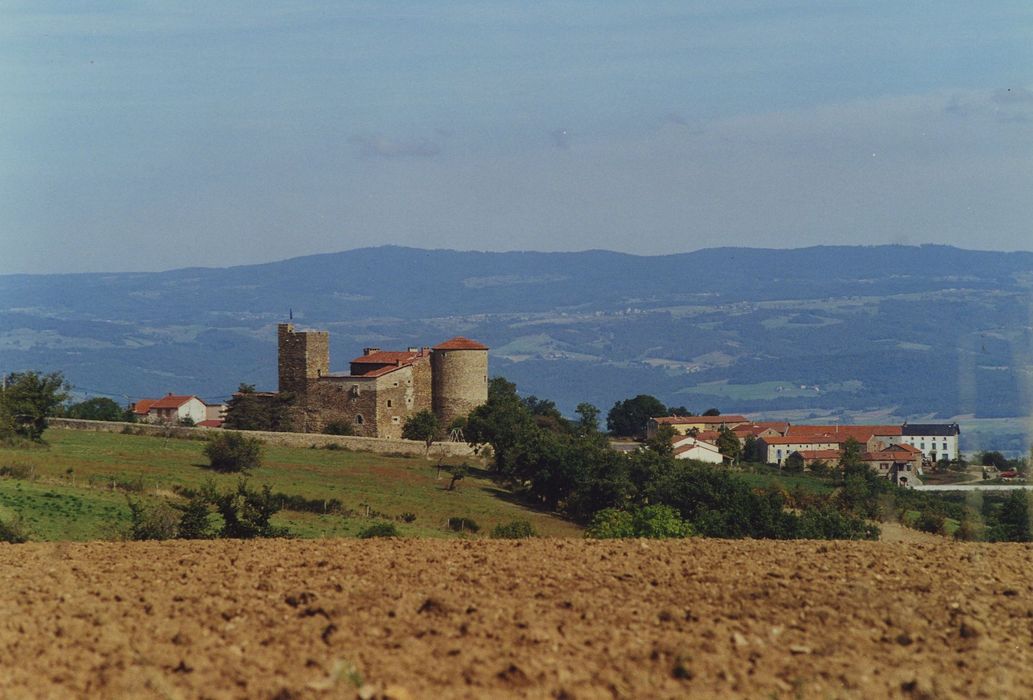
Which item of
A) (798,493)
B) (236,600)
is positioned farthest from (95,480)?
(798,493)

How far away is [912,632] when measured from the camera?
382 inches

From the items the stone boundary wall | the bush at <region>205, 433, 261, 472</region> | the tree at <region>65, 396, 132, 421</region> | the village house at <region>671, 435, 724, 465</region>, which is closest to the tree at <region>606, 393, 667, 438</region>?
the village house at <region>671, 435, 724, 465</region>

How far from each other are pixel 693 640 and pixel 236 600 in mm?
3675

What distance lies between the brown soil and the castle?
4933 cm

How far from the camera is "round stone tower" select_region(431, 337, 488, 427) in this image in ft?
211

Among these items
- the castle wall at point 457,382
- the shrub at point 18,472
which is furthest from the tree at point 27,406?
the castle wall at point 457,382

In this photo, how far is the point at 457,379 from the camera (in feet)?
212

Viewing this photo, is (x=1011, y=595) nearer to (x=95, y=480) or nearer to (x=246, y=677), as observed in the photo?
(x=246, y=677)

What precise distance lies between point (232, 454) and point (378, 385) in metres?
17.8

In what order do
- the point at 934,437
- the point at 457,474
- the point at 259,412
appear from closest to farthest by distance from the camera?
the point at 457,474 < the point at 259,412 < the point at 934,437

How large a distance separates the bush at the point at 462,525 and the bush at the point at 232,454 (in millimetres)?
11319

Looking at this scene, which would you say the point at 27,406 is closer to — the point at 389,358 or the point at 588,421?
the point at 389,358

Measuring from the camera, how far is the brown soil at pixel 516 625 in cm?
831

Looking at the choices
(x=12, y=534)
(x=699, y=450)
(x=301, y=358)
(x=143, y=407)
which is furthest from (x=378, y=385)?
(x=12, y=534)
